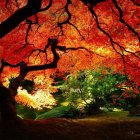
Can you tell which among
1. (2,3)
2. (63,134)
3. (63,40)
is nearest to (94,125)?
(63,134)

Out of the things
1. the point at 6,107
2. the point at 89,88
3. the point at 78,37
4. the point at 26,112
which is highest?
the point at 78,37

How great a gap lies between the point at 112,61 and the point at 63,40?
2100mm

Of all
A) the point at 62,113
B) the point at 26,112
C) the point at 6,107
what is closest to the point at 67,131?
the point at 6,107

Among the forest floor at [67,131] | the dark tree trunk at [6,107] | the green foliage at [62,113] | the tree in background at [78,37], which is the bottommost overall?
the forest floor at [67,131]

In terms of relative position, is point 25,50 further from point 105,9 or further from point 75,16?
point 105,9

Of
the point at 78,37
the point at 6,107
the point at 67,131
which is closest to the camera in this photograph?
the point at 6,107

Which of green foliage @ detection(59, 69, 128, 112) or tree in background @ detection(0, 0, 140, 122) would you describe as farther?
green foliage @ detection(59, 69, 128, 112)

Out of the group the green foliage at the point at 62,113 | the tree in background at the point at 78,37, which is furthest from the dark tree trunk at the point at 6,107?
the green foliage at the point at 62,113

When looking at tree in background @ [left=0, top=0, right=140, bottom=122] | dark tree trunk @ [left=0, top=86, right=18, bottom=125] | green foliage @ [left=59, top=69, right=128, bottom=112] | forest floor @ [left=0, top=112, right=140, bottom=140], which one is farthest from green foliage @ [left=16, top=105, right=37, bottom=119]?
dark tree trunk @ [left=0, top=86, right=18, bottom=125]

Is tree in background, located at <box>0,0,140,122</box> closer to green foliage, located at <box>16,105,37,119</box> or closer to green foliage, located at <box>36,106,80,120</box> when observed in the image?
green foliage, located at <box>36,106,80,120</box>

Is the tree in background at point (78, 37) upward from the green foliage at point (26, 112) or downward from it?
upward

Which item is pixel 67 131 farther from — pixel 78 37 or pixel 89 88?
pixel 89 88

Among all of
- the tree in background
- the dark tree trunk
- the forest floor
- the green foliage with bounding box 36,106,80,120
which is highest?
the tree in background

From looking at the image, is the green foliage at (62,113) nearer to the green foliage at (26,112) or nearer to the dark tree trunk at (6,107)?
the green foliage at (26,112)
